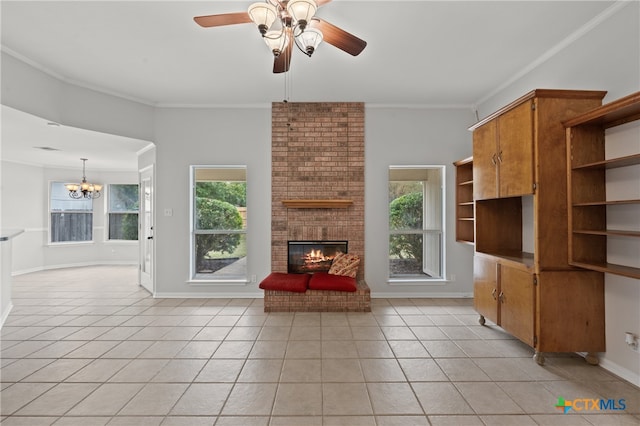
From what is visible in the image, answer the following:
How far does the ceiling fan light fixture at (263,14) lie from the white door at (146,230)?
410cm

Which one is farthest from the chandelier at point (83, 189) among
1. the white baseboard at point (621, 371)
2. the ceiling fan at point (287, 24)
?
the white baseboard at point (621, 371)

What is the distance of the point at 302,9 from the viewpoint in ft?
5.58

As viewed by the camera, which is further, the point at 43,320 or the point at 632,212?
the point at 43,320

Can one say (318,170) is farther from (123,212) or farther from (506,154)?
(123,212)

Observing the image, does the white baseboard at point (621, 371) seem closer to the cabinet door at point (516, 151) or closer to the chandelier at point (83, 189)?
the cabinet door at point (516, 151)

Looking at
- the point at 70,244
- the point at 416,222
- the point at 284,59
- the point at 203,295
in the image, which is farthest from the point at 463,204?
the point at 70,244

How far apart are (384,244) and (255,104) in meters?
3.02

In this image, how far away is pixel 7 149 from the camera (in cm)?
546

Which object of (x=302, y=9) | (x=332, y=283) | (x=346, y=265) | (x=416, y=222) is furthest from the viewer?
(x=416, y=222)

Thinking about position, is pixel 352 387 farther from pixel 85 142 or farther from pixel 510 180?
pixel 85 142

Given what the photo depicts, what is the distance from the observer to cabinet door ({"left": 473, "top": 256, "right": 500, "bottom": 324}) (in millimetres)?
3082

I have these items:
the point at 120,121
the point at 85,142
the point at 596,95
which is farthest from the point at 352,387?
the point at 85,142

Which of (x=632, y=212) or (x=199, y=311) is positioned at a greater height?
(x=632, y=212)

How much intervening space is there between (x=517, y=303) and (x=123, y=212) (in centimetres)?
900
